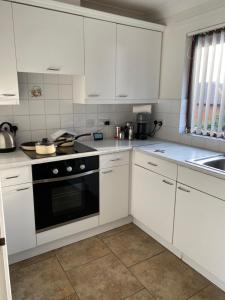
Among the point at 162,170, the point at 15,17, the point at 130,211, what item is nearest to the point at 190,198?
the point at 162,170

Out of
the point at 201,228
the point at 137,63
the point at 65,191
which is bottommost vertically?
the point at 201,228

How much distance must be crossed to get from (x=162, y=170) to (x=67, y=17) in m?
1.55

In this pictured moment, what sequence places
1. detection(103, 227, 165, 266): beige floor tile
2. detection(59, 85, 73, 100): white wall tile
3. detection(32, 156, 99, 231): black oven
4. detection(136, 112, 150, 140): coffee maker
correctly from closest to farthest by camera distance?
detection(32, 156, 99, 231): black oven
detection(103, 227, 165, 266): beige floor tile
detection(59, 85, 73, 100): white wall tile
detection(136, 112, 150, 140): coffee maker

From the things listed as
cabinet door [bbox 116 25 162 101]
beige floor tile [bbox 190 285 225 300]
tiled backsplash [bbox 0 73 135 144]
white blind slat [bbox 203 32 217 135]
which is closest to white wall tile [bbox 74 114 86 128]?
tiled backsplash [bbox 0 73 135 144]

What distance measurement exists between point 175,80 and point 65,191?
1.64 metres

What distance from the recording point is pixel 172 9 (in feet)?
7.82

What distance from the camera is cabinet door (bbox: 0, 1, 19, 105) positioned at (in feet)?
5.81

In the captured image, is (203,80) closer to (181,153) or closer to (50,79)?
(181,153)

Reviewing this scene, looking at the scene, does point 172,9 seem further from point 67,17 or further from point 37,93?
point 37,93

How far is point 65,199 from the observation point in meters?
2.10

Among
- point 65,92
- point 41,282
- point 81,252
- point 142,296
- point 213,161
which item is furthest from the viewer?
point 65,92

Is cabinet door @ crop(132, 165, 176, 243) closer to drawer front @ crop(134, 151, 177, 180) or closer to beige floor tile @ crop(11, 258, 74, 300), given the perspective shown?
drawer front @ crop(134, 151, 177, 180)

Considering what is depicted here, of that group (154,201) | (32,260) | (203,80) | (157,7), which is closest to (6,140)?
(32,260)

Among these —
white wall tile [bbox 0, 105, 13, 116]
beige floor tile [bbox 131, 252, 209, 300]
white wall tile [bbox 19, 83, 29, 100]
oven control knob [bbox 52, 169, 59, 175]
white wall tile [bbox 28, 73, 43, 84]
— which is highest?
white wall tile [bbox 28, 73, 43, 84]
